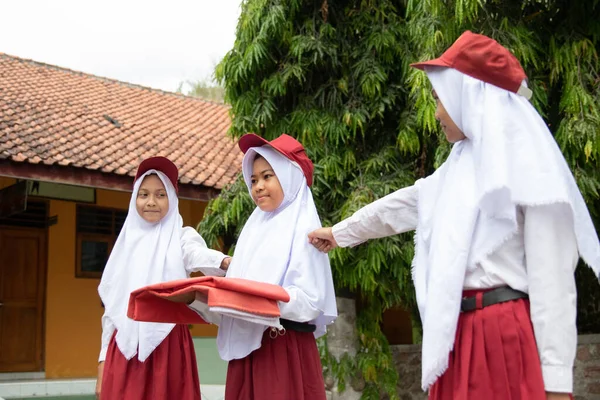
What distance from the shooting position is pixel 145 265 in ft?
12.0

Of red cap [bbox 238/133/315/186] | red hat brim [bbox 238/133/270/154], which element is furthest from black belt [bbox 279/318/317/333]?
red hat brim [bbox 238/133/270/154]

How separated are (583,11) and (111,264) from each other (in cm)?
364

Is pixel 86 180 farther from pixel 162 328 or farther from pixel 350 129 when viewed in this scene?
pixel 162 328

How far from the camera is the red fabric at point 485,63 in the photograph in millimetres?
2234

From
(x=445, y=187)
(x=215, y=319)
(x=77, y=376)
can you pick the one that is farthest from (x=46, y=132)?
(x=445, y=187)

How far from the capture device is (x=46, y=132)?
373 inches

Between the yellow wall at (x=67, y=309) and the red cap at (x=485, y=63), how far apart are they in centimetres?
904

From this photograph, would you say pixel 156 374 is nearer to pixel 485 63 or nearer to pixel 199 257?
pixel 199 257

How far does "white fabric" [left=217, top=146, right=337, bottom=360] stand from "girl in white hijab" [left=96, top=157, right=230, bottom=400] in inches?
15.0

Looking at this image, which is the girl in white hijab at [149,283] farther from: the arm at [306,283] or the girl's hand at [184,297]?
the arm at [306,283]

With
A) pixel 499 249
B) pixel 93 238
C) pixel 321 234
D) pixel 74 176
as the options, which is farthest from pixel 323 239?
pixel 93 238

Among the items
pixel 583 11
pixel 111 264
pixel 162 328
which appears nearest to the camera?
pixel 162 328

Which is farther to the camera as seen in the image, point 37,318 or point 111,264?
point 37,318

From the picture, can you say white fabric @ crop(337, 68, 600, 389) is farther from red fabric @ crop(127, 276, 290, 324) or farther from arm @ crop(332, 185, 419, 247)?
red fabric @ crop(127, 276, 290, 324)
